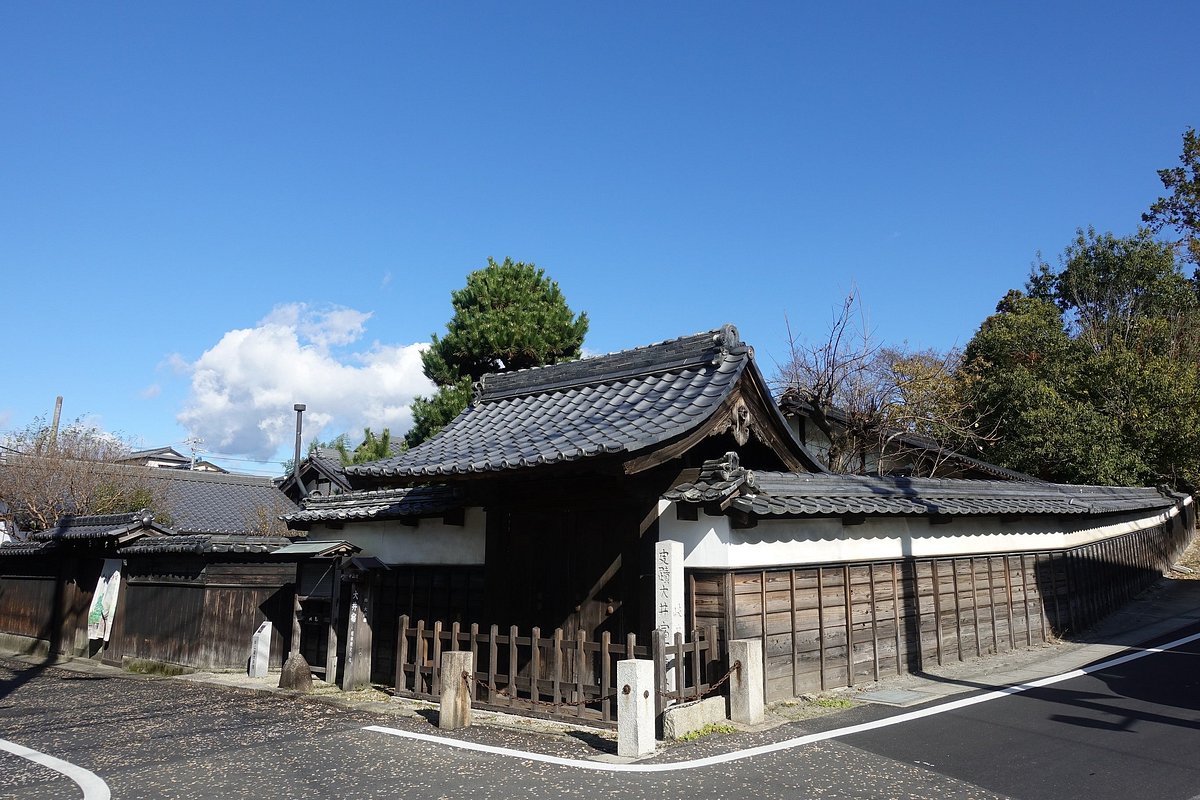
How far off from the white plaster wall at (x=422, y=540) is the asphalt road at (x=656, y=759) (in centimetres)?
269

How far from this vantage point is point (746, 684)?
874cm

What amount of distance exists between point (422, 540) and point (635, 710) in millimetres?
6074

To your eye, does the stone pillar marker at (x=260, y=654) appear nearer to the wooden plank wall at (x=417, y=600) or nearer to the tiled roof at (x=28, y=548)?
the wooden plank wall at (x=417, y=600)

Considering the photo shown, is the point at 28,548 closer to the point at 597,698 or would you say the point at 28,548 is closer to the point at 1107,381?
the point at 597,698

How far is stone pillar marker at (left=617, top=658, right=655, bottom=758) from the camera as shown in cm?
752

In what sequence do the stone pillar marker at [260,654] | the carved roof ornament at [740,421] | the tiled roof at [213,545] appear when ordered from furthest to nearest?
the tiled roof at [213,545]
the stone pillar marker at [260,654]
the carved roof ornament at [740,421]

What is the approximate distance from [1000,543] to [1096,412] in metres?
16.9

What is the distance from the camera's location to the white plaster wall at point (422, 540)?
11.7 metres

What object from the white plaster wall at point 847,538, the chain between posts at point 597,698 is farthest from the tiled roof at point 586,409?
the chain between posts at point 597,698

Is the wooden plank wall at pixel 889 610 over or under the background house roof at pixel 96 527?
under

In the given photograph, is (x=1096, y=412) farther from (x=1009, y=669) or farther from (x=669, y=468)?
(x=669, y=468)

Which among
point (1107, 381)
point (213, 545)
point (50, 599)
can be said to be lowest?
point (50, 599)

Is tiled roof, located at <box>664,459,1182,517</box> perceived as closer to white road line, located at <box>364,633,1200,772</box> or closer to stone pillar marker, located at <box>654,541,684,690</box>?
stone pillar marker, located at <box>654,541,684,690</box>

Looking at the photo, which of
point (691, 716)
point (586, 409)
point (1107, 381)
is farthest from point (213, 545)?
point (1107, 381)
